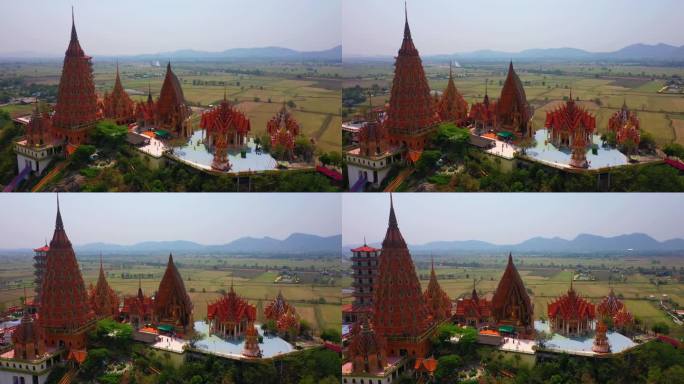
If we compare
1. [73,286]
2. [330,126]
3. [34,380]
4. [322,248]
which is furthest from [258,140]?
[34,380]

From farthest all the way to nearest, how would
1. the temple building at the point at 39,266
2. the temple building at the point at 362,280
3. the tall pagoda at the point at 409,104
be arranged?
the temple building at the point at 39,266, the temple building at the point at 362,280, the tall pagoda at the point at 409,104

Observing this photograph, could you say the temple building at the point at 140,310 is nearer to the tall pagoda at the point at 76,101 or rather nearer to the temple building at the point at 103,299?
the temple building at the point at 103,299

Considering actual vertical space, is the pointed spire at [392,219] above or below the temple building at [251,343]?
above

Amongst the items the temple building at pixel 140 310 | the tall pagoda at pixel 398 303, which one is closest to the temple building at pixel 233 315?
the temple building at pixel 140 310

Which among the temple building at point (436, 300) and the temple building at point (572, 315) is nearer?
the temple building at point (572, 315)

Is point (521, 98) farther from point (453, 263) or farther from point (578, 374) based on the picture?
point (578, 374)

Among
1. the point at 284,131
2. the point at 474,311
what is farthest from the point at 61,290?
the point at 474,311

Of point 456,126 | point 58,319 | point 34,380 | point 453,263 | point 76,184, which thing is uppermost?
point 456,126
